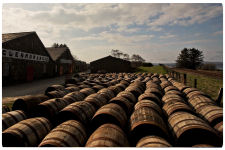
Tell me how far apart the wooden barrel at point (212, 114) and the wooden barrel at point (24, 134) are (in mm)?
5546

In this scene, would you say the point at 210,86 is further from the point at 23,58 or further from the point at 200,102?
the point at 23,58

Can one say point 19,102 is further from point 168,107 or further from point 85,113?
point 168,107

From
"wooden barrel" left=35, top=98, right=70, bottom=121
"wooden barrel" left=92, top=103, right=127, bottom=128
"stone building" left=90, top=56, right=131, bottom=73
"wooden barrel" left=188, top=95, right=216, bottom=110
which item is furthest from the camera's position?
"stone building" left=90, top=56, right=131, bottom=73

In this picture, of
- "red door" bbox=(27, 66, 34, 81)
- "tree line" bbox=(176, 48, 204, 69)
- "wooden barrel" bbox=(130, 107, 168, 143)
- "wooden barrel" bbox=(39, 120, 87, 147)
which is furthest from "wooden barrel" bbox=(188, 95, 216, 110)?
"tree line" bbox=(176, 48, 204, 69)

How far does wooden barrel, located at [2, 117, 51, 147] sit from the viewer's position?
3988 mm

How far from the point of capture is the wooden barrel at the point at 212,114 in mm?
4718

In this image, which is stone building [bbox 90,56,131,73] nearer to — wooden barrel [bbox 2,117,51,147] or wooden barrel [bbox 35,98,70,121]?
wooden barrel [bbox 35,98,70,121]

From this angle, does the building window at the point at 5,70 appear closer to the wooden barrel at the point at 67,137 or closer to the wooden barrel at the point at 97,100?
the wooden barrel at the point at 97,100

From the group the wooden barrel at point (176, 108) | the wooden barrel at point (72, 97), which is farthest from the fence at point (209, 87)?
the wooden barrel at point (72, 97)

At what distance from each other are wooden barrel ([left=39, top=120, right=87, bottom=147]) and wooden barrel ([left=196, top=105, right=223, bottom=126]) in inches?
167

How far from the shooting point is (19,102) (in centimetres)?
658

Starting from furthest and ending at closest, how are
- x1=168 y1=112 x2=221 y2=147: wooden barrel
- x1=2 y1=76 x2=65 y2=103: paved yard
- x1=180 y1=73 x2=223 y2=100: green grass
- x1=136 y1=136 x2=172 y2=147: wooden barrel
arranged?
x1=180 y1=73 x2=223 y2=100: green grass < x1=2 y1=76 x2=65 y2=103: paved yard < x1=168 y1=112 x2=221 y2=147: wooden barrel < x1=136 y1=136 x2=172 y2=147: wooden barrel

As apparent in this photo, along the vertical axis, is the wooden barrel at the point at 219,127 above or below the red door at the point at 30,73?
below

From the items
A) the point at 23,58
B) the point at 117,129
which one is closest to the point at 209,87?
the point at 117,129
